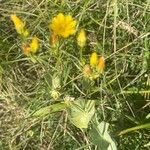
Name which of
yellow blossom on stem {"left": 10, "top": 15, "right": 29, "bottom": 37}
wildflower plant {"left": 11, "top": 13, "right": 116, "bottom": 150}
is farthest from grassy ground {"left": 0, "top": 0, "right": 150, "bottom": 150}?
yellow blossom on stem {"left": 10, "top": 15, "right": 29, "bottom": 37}

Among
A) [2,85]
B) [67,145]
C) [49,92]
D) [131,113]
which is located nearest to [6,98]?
[2,85]

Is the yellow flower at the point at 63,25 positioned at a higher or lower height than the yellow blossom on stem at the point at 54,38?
higher

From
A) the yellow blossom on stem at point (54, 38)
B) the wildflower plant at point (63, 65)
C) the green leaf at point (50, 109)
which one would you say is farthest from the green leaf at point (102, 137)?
the yellow blossom on stem at point (54, 38)

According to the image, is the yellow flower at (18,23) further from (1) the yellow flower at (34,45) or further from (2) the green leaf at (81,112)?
(2) the green leaf at (81,112)

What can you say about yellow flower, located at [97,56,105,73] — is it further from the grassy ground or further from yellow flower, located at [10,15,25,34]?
yellow flower, located at [10,15,25,34]

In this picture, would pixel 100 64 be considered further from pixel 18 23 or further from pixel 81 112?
pixel 18 23

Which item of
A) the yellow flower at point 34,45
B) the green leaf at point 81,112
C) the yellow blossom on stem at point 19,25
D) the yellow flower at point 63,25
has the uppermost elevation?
the yellow blossom on stem at point 19,25

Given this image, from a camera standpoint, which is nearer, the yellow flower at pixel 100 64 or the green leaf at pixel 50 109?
the yellow flower at pixel 100 64

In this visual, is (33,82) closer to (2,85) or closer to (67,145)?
(2,85)

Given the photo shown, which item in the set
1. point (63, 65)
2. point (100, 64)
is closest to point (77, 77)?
point (63, 65)
